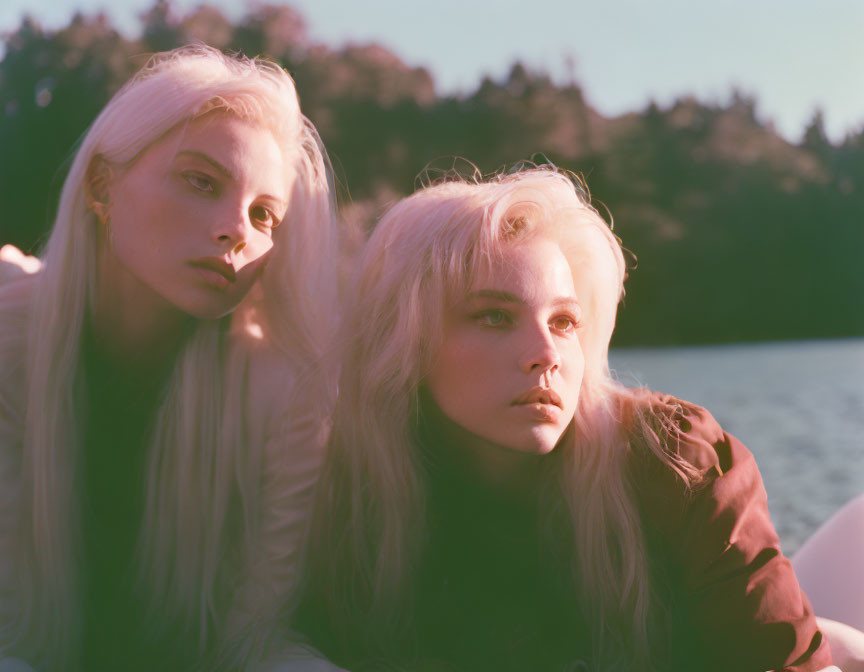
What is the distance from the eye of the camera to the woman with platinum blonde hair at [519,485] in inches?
42.9

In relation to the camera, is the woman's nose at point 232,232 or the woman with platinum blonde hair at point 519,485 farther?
the woman's nose at point 232,232

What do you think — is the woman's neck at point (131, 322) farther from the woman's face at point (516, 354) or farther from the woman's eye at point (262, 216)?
the woman's face at point (516, 354)

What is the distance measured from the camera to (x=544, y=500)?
1242 mm

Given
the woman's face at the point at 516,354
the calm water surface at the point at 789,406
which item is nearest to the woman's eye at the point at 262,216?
the woman's face at the point at 516,354

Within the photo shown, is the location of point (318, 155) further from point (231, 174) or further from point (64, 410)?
point (64, 410)

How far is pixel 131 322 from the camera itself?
135 cm

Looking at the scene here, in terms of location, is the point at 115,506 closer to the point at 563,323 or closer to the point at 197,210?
the point at 197,210

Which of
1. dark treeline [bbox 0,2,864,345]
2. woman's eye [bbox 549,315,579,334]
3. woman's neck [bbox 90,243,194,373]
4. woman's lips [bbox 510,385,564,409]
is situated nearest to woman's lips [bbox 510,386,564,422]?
woman's lips [bbox 510,385,564,409]

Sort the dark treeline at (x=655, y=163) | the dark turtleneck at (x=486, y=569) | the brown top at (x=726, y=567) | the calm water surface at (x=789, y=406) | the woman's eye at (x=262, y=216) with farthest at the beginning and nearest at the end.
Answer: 1. the dark treeline at (x=655, y=163)
2. the calm water surface at (x=789, y=406)
3. the woman's eye at (x=262, y=216)
4. the dark turtleneck at (x=486, y=569)
5. the brown top at (x=726, y=567)

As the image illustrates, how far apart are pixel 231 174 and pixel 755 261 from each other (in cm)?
890

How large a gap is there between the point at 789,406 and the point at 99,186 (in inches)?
157

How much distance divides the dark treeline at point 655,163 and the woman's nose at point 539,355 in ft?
20.2

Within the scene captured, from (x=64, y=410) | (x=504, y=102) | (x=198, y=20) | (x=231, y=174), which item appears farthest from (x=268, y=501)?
(x=504, y=102)

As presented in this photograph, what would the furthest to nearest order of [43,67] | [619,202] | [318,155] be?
1. [619,202]
2. [43,67]
3. [318,155]
